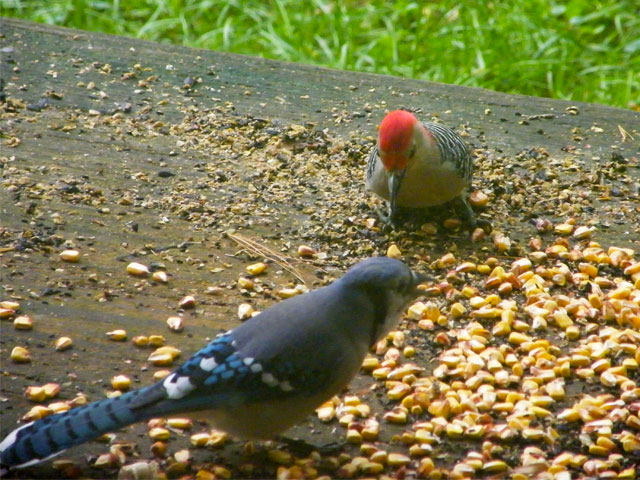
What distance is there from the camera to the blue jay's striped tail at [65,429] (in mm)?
2424

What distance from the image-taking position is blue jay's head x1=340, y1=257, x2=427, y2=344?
278 centimetres

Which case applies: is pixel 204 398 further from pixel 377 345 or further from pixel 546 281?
pixel 546 281

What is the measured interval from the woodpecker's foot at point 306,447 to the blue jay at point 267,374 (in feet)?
0.35

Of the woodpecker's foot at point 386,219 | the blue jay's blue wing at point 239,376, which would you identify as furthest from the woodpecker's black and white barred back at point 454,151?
the blue jay's blue wing at point 239,376

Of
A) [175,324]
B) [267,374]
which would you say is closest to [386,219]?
[175,324]

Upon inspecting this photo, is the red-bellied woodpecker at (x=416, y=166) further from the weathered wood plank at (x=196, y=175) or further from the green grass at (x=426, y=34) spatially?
the green grass at (x=426, y=34)

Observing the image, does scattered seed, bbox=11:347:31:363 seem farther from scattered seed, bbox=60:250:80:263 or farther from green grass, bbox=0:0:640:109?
green grass, bbox=0:0:640:109

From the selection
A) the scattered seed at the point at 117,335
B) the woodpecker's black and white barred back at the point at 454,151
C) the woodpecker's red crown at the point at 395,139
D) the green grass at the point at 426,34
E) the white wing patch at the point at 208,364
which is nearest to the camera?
the white wing patch at the point at 208,364

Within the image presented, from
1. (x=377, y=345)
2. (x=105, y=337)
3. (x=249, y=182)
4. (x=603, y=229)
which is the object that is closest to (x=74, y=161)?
(x=249, y=182)

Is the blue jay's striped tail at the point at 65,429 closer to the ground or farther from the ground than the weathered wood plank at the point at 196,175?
closer to the ground

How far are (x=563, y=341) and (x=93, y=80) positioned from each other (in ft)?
9.65

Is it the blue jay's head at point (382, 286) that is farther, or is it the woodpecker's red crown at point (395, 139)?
the woodpecker's red crown at point (395, 139)

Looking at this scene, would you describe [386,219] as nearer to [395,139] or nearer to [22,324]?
[395,139]

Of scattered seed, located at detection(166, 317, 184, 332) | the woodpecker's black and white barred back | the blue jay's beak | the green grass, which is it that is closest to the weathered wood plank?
scattered seed, located at detection(166, 317, 184, 332)
